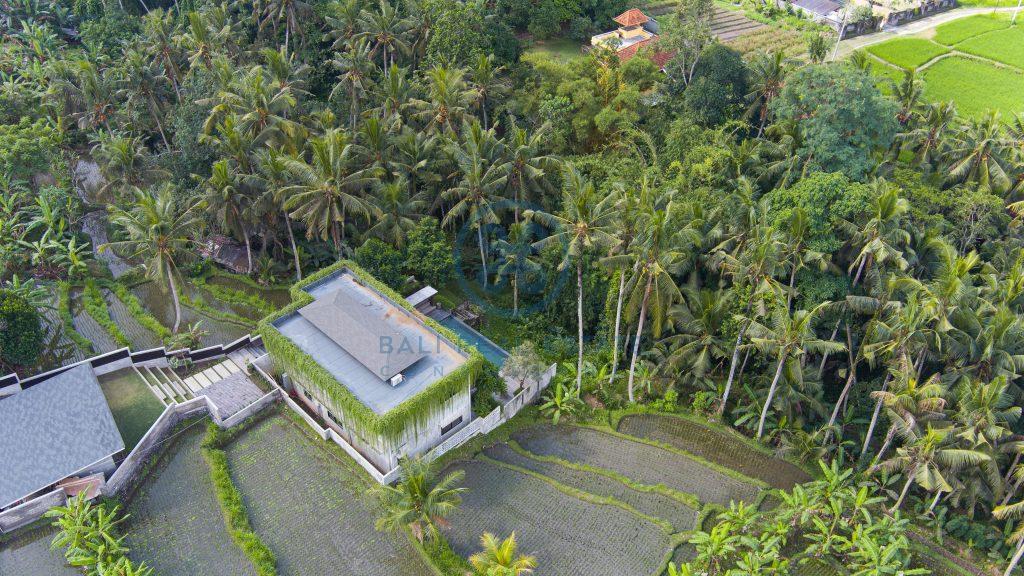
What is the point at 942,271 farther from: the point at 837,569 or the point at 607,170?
the point at 607,170

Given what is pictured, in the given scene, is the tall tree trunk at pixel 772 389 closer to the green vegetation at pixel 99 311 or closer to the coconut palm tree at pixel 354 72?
the coconut palm tree at pixel 354 72

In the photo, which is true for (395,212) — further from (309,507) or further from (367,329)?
(309,507)

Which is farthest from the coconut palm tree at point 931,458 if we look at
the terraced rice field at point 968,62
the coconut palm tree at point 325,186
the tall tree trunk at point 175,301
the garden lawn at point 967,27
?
the garden lawn at point 967,27

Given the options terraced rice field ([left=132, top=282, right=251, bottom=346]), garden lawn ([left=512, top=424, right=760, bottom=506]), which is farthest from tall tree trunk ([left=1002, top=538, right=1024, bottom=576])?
terraced rice field ([left=132, top=282, right=251, bottom=346])

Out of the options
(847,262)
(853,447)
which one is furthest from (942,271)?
(853,447)

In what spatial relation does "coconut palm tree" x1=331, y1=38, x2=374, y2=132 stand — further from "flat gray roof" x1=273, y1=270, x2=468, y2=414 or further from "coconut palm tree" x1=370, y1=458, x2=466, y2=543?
"coconut palm tree" x1=370, y1=458, x2=466, y2=543

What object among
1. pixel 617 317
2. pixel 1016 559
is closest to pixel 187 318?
pixel 617 317
